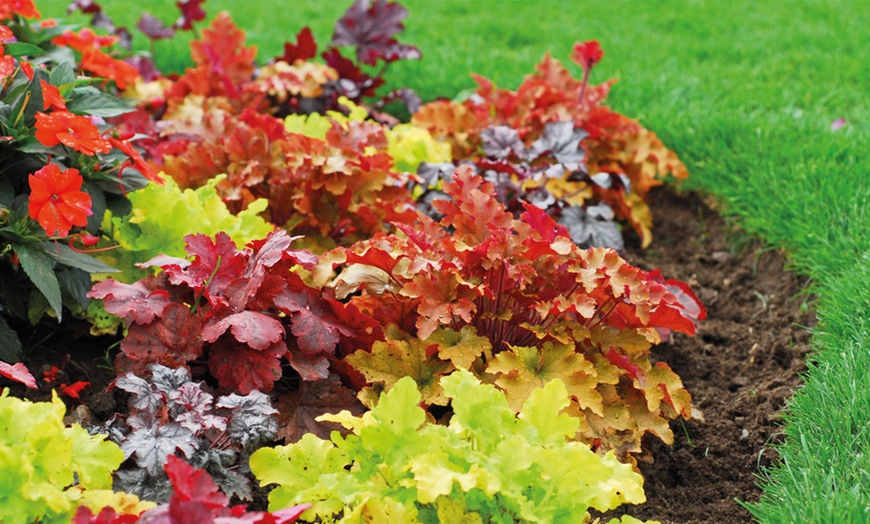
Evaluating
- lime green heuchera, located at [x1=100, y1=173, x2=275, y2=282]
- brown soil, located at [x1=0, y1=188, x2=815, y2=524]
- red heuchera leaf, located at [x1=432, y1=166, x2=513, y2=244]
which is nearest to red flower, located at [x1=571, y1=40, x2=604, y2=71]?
brown soil, located at [x1=0, y1=188, x2=815, y2=524]

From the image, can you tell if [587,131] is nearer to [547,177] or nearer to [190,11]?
[547,177]

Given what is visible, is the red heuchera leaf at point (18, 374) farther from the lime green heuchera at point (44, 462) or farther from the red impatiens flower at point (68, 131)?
the red impatiens flower at point (68, 131)

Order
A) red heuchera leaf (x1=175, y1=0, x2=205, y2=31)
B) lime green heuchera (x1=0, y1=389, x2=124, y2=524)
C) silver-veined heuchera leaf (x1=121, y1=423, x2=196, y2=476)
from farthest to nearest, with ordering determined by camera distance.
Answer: red heuchera leaf (x1=175, y1=0, x2=205, y2=31), silver-veined heuchera leaf (x1=121, y1=423, x2=196, y2=476), lime green heuchera (x1=0, y1=389, x2=124, y2=524)

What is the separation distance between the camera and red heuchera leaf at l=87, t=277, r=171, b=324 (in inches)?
73.0

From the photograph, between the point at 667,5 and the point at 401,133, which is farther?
the point at 667,5

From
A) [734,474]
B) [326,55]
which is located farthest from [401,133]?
[734,474]

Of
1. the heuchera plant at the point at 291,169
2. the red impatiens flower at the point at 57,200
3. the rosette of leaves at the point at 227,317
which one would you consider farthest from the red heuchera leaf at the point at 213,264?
the heuchera plant at the point at 291,169

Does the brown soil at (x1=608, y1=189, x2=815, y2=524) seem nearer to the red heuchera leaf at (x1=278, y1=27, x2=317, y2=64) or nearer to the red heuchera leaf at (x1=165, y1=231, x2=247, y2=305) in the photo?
the red heuchera leaf at (x1=165, y1=231, x2=247, y2=305)

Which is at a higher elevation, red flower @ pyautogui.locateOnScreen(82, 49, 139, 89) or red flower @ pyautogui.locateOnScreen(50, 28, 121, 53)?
red flower @ pyautogui.locateOnScreen(50, 28, 121, 53)

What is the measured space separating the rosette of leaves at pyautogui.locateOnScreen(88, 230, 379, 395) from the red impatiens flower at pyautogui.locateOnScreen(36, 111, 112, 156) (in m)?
0.30

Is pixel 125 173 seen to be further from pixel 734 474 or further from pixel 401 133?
pixel 734 474

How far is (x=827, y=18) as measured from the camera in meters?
5.44

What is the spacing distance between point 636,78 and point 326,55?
5.39 ft

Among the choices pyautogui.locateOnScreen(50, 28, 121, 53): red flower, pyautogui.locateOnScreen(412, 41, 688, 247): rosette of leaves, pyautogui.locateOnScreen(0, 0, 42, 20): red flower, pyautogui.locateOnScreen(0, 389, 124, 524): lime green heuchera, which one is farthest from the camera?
pyautogui.locateOnScreen(412, 41, 688, 247): rosette of leaves
